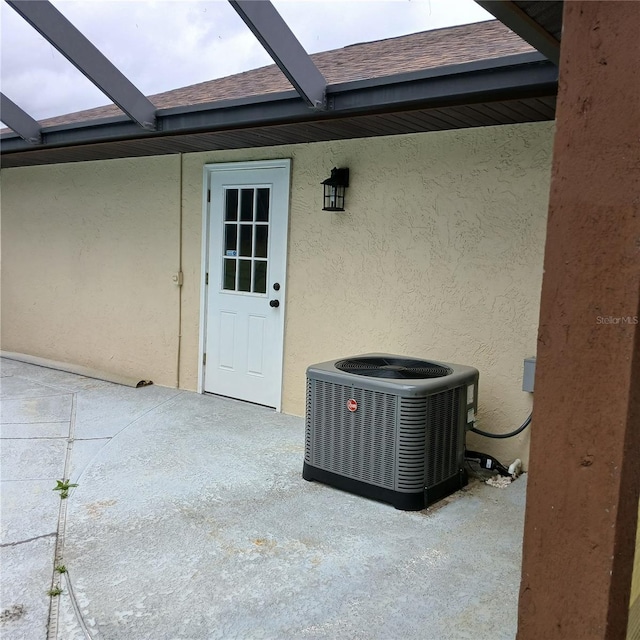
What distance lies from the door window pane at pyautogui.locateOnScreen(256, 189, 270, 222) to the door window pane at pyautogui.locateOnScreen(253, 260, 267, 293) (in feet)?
1.30

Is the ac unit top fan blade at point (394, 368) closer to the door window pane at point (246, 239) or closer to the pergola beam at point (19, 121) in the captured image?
the door window pane at point (246, 239)

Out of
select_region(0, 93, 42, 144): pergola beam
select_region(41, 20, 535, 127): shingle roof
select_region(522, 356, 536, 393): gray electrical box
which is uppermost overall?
select_region(41, 20, 535, 127): shingle roof

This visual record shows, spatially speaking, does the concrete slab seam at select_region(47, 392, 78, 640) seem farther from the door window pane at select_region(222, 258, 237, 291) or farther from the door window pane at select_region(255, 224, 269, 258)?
the door window pane at select_region(255, 224, 269, 258)

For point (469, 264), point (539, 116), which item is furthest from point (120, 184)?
point (539, 116)

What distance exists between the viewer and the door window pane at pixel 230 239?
18.4ft

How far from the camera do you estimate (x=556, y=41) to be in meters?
2.63

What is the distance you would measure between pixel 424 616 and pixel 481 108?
9.24 ft

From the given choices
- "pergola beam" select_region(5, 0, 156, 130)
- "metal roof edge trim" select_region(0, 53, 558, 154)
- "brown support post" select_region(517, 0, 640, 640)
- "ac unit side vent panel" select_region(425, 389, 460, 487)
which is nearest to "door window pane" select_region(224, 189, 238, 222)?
"metal roof edge trim" select_region(0, 53, 558, 154)

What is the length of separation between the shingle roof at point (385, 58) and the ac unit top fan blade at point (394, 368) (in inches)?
72.4

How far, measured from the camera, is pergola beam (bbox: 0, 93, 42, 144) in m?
5.47

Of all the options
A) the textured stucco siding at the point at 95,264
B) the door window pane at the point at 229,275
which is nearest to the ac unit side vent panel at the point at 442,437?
the door window pane at the point at 229,275

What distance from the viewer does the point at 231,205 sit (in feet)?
18.4

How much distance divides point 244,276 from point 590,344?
446cm

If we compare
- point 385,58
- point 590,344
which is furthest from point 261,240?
point 590,344
